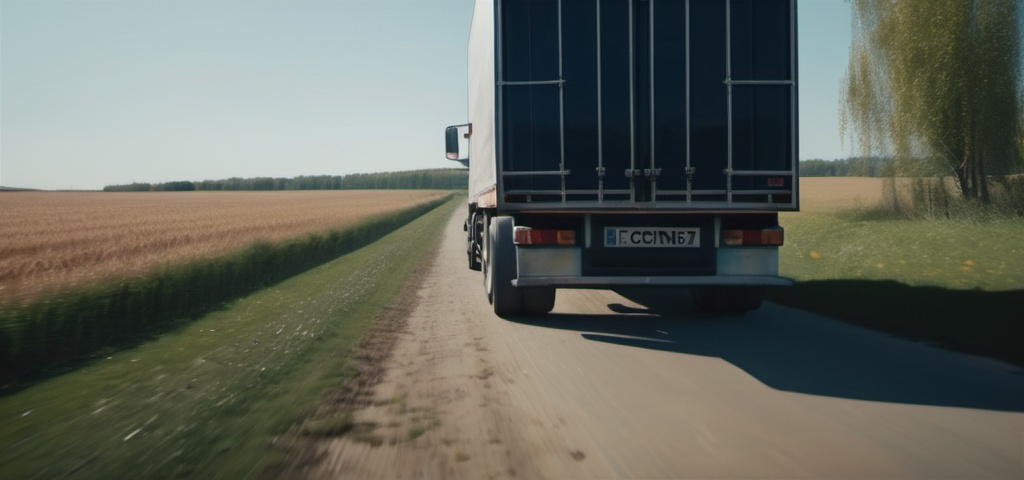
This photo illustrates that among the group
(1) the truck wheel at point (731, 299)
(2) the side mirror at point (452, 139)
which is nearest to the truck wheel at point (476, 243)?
(2) the side mirror at point (452, 139)

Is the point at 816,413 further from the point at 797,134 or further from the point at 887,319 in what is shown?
the point at 887,319

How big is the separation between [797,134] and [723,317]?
218 centimetres

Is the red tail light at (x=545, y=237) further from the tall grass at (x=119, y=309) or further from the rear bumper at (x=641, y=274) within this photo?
the tall grass at (x=119, y=309)

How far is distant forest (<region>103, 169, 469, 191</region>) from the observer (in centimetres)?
12619

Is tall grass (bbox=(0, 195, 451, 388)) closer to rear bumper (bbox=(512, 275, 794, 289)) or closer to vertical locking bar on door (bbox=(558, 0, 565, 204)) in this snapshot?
rear bumper (bbox=(512, 275, 794, 289))

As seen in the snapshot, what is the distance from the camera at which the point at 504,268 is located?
755 centimetres

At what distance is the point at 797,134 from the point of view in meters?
6.62

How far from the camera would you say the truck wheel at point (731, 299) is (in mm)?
7871

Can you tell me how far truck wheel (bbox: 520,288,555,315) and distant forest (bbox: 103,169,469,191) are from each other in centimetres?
11464

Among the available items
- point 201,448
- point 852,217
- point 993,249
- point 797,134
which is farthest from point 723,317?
point 852,217

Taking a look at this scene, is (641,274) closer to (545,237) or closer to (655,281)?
(655,281)

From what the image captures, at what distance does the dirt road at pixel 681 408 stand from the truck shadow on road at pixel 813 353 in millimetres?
20

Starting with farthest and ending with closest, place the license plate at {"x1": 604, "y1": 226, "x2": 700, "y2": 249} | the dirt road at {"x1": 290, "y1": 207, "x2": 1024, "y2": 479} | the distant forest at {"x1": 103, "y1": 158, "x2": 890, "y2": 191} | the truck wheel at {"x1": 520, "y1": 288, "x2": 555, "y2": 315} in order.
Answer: the distant forest at {"x1": 103, "y1": 158, "x2": 890, "y2": 191}
the truck wheel at {"x1": 520, "y1": 288, "x2": 555, "y2": 315}
the license plate at {"x1": 604, "y1": 226, "x2": 700, "y2": 249}
the dirt road at {"x1": 290, "y1": 207, "x2": 1024, "y2": 479}

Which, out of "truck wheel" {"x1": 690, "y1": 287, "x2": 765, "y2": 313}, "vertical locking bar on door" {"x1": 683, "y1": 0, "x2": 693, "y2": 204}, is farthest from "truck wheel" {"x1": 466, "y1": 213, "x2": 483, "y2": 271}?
"vertical locking bar on door" {"x1": 683, "y1": 0, "x2": 693, "y2": 204}
